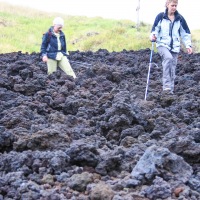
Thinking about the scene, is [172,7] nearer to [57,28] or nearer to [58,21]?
[58,21]

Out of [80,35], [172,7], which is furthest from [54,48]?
[80,35]

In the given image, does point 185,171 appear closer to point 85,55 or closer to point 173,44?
point 173,44

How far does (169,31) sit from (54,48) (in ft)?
9.48

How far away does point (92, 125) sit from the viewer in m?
7.00

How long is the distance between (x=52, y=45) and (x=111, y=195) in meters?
7.82

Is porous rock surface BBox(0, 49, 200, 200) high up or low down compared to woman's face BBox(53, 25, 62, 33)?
down

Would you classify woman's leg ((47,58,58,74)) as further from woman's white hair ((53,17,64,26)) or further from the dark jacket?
woman's white hair ((53,17,64,26))

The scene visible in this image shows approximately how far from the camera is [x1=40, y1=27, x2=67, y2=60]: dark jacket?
37.2ft

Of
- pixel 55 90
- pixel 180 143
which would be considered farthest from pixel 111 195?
pixel 55 90

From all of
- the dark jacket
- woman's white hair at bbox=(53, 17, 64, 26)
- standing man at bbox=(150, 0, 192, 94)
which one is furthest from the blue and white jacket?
the dark jacket

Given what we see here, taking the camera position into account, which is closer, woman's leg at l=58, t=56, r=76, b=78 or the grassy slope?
woman's leg at l=58, t=56, r=76, b=78

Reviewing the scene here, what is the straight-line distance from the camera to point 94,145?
17.5 ft

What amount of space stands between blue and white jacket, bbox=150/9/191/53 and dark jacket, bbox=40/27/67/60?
2484mm

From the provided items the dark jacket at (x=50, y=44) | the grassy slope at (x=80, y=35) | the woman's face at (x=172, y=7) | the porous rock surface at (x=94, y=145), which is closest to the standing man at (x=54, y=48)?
the dark jacket at (x=50, y=44)
